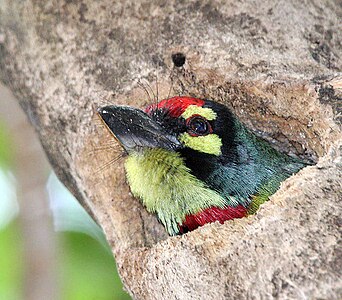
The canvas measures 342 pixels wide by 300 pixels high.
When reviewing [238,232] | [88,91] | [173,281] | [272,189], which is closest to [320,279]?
[238,232]

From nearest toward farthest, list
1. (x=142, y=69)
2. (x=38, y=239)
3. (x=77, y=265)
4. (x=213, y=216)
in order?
(x=213, y=216) < (x=142, y=69) < (x=38, y=239) < (x=77, y=265)

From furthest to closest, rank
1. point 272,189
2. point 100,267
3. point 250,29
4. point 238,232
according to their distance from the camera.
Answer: point 100,267 → point 250,29 → point 272,189 → point 238,232

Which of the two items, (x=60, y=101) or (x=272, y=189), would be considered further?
(x=60, y=101)

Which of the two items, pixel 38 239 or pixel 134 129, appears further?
pixel 38 239

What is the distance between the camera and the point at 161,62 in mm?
3885

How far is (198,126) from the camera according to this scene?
3521 millimetres

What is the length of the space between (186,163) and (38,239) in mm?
1706

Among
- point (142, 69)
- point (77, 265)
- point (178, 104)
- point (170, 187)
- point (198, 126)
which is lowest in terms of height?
point (170, 187)

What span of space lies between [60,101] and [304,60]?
140 centimetres

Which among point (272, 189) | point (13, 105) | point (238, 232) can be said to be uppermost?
point (13, 105)

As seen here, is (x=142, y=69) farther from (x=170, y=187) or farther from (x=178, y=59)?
(x=170, y=187)

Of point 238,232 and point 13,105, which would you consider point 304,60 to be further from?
point 13,105

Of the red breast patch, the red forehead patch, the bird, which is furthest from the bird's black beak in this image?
the red breast patch

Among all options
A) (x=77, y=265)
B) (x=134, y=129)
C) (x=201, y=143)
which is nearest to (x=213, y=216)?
(x=201, y=143)
